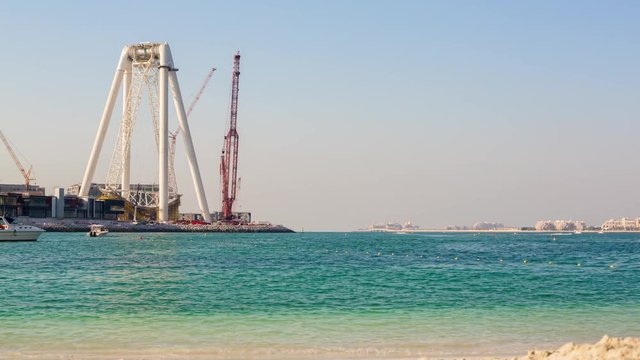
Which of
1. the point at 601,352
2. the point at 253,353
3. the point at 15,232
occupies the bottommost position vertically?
the point at 253,353

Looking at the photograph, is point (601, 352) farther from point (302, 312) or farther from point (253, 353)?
point (302, 312)

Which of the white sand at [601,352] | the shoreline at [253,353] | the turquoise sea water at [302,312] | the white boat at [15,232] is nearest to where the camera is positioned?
the white sand at [601,352]

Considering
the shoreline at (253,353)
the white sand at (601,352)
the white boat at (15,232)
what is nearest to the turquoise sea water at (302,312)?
the shoreline at (253,353)

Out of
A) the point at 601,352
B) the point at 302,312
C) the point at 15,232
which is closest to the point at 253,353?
the point at 302,312

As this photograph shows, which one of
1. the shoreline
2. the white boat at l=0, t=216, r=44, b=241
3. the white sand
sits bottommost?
the shoreline

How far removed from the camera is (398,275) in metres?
59.5

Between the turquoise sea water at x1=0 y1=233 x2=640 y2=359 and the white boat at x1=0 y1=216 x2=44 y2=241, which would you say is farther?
the white boat at x1=0 y1=216 x2=44 y2=241

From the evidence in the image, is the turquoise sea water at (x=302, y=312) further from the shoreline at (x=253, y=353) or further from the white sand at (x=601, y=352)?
the white sand at (x=601, y=352)

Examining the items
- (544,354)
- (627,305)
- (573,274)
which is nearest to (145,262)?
(573,274)

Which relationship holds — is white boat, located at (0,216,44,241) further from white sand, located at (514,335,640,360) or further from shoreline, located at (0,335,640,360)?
white sand, located at (514,335,640,360)

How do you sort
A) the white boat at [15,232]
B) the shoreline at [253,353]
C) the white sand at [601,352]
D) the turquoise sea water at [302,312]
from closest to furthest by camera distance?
the white sand at [601,352] → the shoreline at [253,353] → the turquoise sea water at [302,312] → the white boat at [15,232]

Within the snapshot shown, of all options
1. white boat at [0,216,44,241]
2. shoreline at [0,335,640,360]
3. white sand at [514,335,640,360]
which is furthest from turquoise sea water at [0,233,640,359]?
white boat at [0,216,44,241]

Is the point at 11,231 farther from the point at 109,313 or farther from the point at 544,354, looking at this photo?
the point at 544,354

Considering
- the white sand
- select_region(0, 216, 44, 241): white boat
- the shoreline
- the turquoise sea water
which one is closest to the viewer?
the white sand
